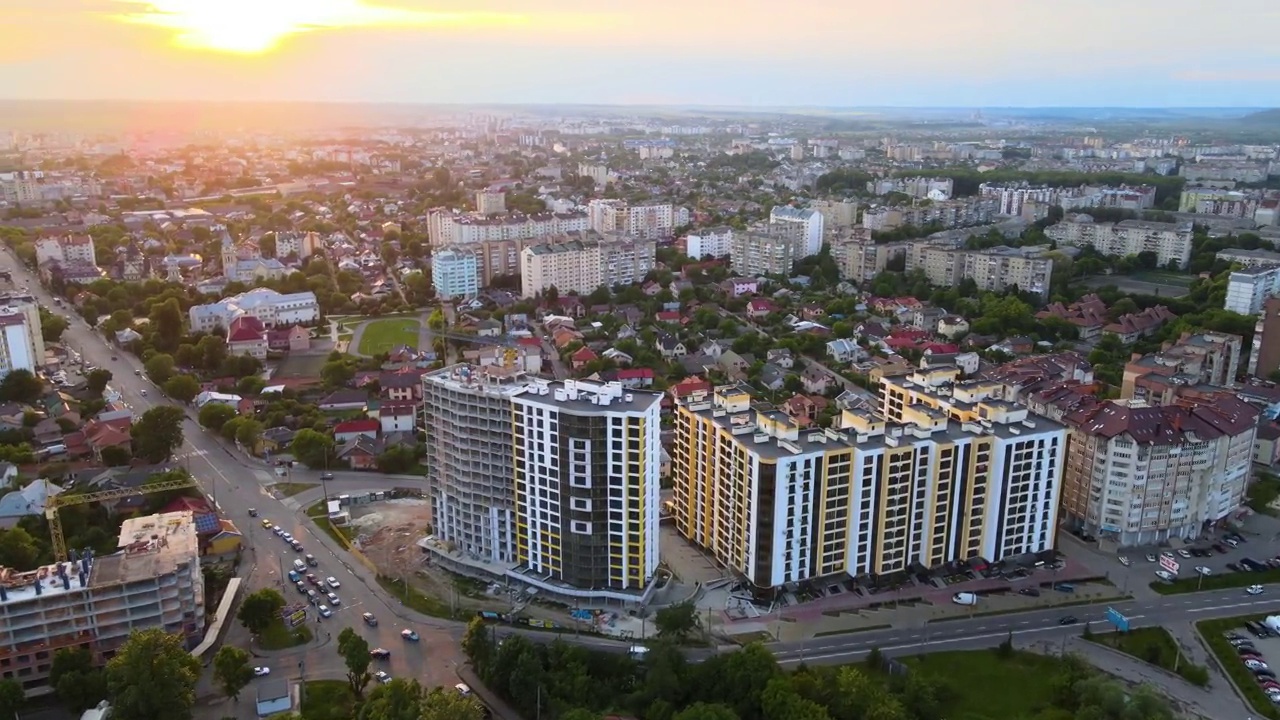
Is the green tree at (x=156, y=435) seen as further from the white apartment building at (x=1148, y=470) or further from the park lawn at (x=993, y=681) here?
the white apartment building at (x=1148, y=470)

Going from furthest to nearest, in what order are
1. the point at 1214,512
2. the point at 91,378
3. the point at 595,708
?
the point at 91,378
the point at 1214,512
the point at 595,708

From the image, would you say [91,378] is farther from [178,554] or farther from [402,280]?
[402,280]

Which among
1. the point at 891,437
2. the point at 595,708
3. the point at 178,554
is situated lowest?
the point at 595,708

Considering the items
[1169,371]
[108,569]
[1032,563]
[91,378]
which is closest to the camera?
[108,569]

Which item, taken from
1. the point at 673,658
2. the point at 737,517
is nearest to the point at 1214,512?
the point at 737,517

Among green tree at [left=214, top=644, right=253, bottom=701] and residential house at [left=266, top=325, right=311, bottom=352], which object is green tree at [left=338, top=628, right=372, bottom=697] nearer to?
green tree at [left=214, top=644, right=253, bottom=701]

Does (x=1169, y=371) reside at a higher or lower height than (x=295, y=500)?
higher

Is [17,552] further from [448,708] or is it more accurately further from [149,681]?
[448,708]

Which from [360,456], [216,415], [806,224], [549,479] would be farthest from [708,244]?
[549,479]
